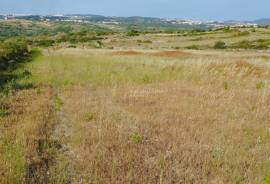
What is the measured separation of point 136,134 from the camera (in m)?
9.94

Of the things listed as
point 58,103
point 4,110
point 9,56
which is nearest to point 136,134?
point 4,110

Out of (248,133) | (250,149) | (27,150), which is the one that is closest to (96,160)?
(27,150)

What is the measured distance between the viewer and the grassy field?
7.66m

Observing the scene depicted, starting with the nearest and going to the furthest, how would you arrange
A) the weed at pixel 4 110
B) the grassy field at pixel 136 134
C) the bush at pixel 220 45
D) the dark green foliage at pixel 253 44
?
1. the grassy field at pixel 136 134
2. the weed at pixel 4 110
3. the dark green foliage at pixel 253 44
4. the bush at pixel 220 45

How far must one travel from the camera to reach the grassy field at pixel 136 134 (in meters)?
7.66

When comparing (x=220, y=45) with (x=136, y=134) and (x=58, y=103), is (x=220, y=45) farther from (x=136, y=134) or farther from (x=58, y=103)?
(x=136, y=134)

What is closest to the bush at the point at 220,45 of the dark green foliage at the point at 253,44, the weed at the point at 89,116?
the dark green foliage at the point at 253,44

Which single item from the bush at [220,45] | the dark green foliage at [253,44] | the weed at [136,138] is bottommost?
the bush at [220,45]

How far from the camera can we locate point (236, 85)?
19.7 metres

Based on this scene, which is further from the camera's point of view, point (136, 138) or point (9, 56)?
Result: point (9, 56)

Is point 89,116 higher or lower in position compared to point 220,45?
higher

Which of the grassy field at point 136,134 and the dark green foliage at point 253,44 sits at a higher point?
the grassy field at point 136,134

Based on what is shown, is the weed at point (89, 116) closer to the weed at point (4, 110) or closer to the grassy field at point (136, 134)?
the grassy field at point (136, 134)

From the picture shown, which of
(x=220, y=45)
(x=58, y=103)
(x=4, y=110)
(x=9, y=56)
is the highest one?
(x=4, y=110)
